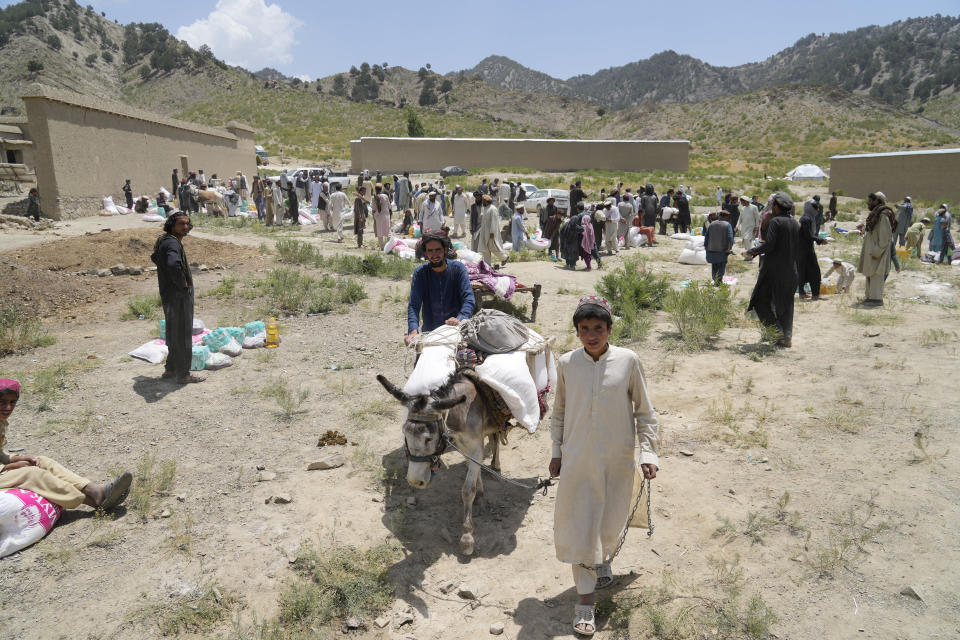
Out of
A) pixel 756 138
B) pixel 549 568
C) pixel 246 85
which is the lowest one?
pixel 549 568

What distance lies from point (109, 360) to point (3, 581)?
14.4 feet

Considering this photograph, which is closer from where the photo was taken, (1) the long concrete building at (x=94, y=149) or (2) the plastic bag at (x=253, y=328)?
(2) the plastic bag at (x=253, y=328)

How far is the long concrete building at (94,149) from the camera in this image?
57.8 ft

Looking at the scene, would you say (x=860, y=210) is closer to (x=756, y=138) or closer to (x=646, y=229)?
(x=646, y=229)

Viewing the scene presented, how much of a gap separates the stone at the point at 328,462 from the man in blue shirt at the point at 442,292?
1.37m

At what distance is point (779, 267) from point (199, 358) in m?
7.10

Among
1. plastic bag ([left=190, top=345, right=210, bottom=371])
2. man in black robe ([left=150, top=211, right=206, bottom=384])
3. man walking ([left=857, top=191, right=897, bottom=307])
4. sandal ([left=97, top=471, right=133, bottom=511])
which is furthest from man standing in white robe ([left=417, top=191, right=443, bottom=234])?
sandal ([left=97, top=471, right=133, bottom=511])

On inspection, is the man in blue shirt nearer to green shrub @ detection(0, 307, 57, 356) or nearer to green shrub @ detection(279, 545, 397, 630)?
green shrub @ detection(279, 545, 397, 630)

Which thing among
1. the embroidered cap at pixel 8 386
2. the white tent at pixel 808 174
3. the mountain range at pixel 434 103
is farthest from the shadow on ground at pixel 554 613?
the mountain range at pixel 434 103

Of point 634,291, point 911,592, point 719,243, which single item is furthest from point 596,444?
point 719,243

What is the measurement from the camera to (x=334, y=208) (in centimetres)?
1852

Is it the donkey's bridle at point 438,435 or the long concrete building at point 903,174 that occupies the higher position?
the long concrete building at point 903,174

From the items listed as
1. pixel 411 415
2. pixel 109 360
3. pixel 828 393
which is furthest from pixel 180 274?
pixel 828 393

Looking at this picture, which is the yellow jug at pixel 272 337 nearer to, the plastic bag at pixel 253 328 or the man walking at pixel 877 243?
the plastic bag at pixel 253 328
